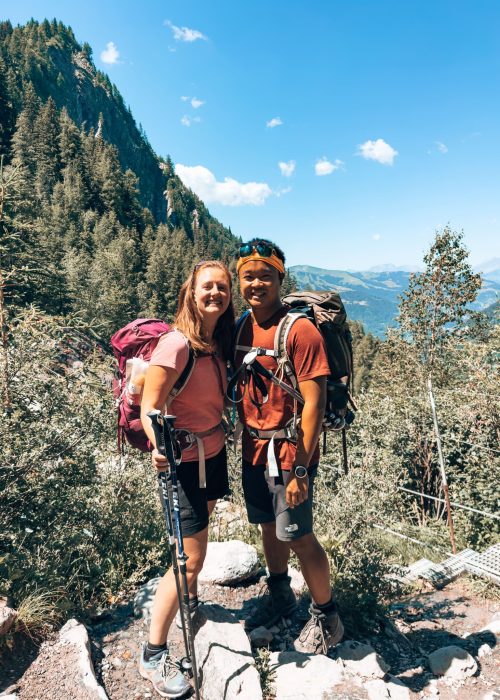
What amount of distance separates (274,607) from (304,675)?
0.65 metres

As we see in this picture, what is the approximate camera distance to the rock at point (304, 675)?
255 centimetres

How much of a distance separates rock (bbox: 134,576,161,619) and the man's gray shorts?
1.16 metres

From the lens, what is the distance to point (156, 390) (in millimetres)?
2289

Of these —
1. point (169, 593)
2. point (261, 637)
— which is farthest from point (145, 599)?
point (169, 593)

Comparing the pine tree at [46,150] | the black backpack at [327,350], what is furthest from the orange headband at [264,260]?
the pine tree at [46,150]

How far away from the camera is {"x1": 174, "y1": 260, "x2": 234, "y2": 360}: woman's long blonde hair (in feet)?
8.19

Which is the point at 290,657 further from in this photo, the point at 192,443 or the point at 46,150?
the point at 46,150

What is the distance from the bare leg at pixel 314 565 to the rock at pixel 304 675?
343 mm

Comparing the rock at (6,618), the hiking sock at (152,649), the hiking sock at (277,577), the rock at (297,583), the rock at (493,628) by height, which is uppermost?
the rock at (6,618)

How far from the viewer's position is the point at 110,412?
3916 mm

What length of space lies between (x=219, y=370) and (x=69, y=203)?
64.3 meters

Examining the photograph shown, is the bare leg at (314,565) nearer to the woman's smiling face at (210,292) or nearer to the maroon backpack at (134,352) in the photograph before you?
the maroon backpack at (134,352)

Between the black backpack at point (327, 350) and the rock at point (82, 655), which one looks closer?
the rock at point (82, 655)

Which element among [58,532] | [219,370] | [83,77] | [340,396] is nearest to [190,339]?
A: [219,370]
